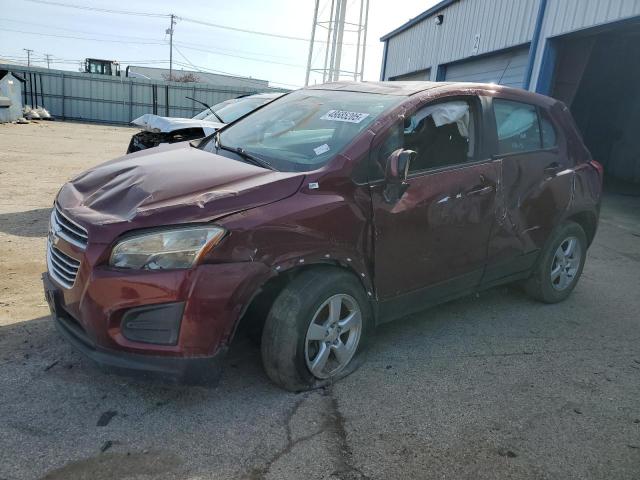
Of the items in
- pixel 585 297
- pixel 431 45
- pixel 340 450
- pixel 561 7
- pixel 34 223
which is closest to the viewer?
pixel 340 450

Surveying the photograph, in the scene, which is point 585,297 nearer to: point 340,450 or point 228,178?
point 340,450

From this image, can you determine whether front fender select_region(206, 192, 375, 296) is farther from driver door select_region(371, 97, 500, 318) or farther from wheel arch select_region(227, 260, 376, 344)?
driver door select_region(371, 97, 500, 318)

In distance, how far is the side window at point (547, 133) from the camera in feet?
14.4

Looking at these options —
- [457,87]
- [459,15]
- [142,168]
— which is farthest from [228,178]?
[459,15]

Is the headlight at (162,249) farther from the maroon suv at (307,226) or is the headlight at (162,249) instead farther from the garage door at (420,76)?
the garage door at (420,76)

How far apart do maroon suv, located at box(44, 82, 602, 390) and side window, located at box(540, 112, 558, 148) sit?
0.05 ft

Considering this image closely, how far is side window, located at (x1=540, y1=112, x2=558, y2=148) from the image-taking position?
4.40m

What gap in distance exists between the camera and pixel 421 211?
3330 mm

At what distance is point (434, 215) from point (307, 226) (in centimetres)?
100

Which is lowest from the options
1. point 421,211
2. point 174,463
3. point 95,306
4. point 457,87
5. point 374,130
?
point 174,463

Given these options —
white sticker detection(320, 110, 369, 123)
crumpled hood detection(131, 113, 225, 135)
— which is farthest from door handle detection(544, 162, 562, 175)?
crumpled hood detection(131, 113, 225, 135)

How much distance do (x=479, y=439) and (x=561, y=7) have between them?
853cm

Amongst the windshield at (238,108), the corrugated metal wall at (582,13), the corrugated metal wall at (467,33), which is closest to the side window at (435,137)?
the windshield at (238,108)

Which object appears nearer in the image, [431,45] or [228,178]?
[228,178]
